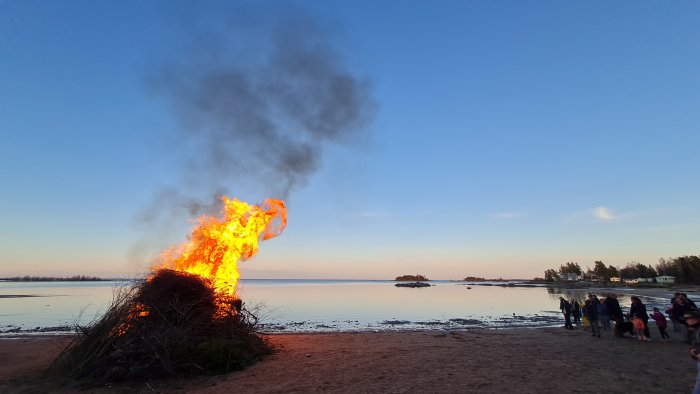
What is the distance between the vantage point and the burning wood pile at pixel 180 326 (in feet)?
38.7

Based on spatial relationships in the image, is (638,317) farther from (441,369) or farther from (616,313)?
(441,369)

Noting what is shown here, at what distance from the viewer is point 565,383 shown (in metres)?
9.72

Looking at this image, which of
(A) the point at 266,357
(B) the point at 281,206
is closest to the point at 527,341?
(A) the point at 266,357

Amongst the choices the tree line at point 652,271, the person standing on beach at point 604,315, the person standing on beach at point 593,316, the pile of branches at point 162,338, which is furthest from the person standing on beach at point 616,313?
the tree line at point 652,271

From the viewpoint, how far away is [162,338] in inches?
479

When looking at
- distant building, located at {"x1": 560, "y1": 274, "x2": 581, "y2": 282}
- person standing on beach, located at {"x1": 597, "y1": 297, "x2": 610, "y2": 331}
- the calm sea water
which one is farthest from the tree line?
person standing on beach, located at {"x1": 597, "y1": 297, "x2": 610, "y2": 331}

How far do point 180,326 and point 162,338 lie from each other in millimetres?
891

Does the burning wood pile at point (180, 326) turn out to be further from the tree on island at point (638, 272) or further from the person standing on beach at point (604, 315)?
the tree on island at point (638, 272)

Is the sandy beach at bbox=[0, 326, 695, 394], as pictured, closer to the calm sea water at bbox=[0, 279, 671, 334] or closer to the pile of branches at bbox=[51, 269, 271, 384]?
the pile of branches at bbox=[51, 269, 271, 384]

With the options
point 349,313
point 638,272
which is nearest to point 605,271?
point 638,272

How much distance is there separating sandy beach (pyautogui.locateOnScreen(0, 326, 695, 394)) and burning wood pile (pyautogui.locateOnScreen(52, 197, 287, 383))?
0.63 metres

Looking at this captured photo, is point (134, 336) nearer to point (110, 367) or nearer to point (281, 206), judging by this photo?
point (110, 367)

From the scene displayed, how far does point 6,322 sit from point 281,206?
93.5 ft

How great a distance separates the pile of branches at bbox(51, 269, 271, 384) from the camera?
11.7 m
